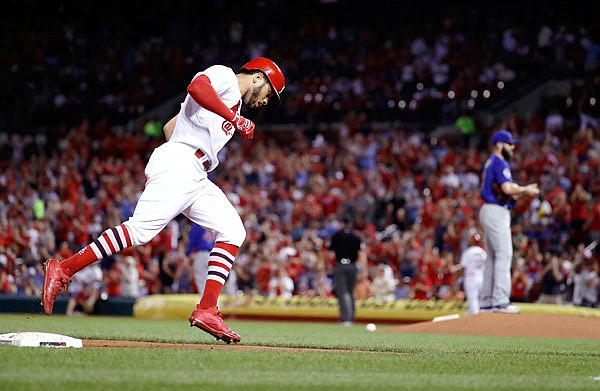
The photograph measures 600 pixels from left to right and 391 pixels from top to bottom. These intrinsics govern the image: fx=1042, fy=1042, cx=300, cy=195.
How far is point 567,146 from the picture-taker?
71.6ft

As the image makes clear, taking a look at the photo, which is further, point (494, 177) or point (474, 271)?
point (474, 271)

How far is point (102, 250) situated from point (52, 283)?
45 cm

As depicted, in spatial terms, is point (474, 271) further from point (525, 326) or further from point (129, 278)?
point (129, 278)

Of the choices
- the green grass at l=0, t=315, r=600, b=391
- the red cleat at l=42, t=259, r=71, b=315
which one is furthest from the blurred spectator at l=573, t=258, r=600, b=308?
the red cleat at l=42, t=259, r=71, b=315

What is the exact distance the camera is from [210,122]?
316 inches

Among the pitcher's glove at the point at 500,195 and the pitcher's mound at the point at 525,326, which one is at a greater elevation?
the pitcher's glove at the point at 500,195

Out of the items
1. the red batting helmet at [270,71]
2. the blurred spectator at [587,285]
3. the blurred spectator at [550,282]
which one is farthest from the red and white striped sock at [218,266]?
the blurred spectator at [550,282]

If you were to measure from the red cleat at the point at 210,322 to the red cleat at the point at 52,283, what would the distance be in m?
1.01

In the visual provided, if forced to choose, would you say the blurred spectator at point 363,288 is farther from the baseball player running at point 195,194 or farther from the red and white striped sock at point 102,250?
the red and white striped sock at point 102,250

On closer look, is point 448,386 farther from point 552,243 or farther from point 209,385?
point 552,243

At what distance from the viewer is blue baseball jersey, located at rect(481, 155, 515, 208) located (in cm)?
1255

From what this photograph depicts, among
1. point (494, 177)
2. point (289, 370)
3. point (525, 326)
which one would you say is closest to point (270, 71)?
point (289, 370)

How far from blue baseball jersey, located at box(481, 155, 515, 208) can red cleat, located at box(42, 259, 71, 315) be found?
6298 millimetres

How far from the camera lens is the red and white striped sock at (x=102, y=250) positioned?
792 cm
